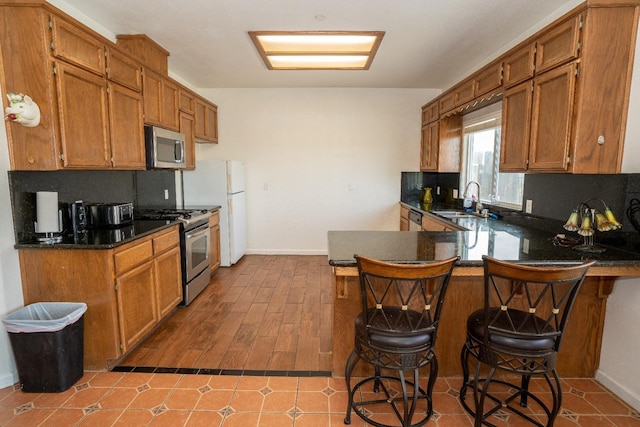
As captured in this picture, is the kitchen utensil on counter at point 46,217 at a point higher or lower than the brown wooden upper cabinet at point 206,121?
lower

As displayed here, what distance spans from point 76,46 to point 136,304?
180cm

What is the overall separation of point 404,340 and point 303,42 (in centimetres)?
286

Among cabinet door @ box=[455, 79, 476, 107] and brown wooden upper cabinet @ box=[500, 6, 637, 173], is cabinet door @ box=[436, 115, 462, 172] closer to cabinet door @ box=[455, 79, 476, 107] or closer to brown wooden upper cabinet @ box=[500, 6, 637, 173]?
cabinet door @ box=[455, 79, 476, 107]

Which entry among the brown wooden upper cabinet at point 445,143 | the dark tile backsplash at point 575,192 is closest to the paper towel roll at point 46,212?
the dark tile backsplash at point 575,192

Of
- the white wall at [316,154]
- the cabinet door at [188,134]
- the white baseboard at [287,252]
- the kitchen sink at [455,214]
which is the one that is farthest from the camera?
the white baseboard at [287,252]

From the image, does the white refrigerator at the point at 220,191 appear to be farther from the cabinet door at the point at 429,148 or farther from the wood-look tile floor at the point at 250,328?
the cabinet door at the point at 429,148

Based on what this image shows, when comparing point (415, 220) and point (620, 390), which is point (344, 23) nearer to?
point (415, 220)

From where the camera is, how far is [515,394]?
1.96 metres

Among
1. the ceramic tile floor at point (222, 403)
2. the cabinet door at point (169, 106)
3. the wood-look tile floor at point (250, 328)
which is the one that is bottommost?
the ceramic tile floor at point (222, 403)

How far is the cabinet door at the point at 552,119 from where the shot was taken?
6.97 feet

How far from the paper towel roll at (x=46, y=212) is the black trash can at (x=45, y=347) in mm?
497

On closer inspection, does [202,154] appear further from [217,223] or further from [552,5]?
[552,5]

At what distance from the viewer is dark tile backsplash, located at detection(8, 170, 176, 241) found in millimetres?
2217

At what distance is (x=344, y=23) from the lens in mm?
2871
